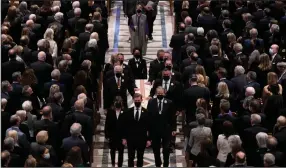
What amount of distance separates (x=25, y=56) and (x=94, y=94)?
1986mm

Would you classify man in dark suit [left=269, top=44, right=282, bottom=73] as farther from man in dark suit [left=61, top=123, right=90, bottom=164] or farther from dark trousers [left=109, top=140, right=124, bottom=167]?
man in dark suit [left=61, top=123, right=90, bottom=164]

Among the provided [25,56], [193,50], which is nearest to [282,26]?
[193,50]

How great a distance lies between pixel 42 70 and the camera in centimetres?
1978

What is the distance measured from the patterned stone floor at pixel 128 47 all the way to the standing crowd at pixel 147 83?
478 millimetres

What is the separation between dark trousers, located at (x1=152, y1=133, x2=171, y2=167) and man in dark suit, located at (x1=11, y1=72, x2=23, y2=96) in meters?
3.10

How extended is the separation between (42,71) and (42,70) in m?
0.02

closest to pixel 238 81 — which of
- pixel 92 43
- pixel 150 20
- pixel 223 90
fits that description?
pixel 223 90

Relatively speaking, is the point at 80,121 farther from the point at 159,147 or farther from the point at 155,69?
the point at 155,69

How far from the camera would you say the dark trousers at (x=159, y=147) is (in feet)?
57.5

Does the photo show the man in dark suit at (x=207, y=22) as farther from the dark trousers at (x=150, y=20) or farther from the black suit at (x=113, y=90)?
the black suit at (x=113, y=90)

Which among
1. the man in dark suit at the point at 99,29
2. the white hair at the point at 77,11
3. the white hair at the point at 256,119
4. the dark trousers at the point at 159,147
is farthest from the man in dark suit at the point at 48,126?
the white hair at the point at 77,11

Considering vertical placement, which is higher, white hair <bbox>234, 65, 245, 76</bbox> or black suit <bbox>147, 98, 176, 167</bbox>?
white hair <bbox>234, 65, 245, 76</bbox>

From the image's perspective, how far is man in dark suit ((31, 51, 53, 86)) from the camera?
19766mm

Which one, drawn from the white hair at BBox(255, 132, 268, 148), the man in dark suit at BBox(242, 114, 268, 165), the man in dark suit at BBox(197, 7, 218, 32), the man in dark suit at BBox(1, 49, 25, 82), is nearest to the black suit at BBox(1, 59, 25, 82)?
the man in dark suit at BBox(1, 49, 25, 82)
